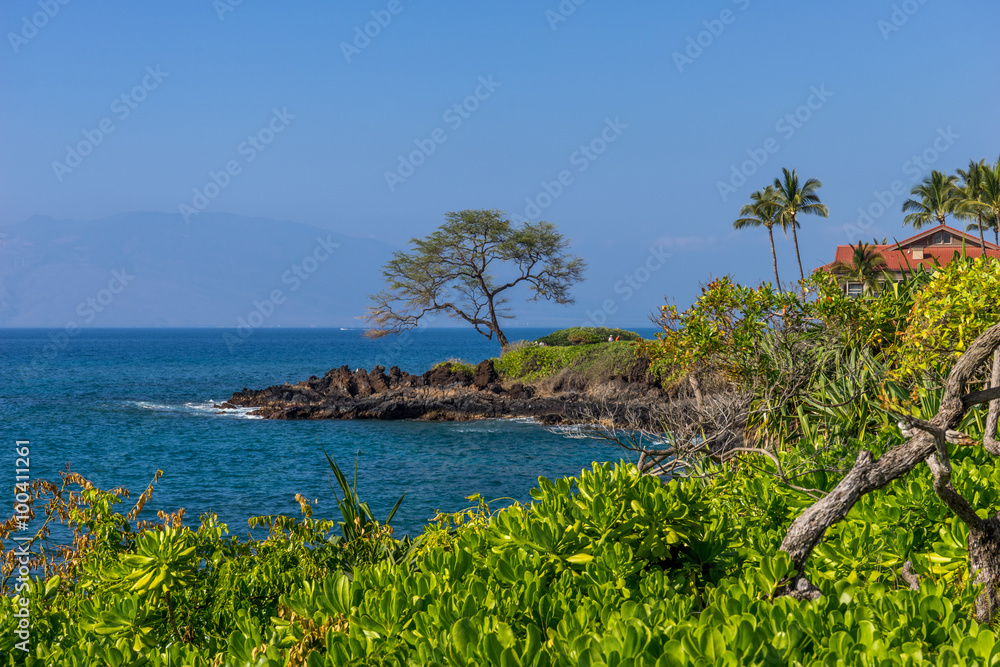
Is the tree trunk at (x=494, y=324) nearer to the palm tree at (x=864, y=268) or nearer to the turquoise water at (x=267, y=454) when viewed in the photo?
the turquoise water at (x=267, y=454)

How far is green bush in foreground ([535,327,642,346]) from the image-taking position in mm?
36250

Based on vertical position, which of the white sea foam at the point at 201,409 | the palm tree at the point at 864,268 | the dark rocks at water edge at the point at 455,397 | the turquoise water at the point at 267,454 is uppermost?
the palm tree at the point at 864,268

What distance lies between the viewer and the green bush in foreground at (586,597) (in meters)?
1.72

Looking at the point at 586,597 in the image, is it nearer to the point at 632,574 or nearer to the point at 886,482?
the point at 632,574

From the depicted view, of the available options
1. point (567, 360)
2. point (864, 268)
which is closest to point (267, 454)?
point (567, 360)

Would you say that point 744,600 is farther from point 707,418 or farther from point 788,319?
point 788,319

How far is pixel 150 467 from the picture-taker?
19.3m

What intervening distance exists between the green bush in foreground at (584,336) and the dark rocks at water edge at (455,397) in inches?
221

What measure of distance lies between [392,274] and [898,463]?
1486 inches

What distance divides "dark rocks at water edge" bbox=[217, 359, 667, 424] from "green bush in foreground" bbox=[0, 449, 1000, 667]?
68.6 feet

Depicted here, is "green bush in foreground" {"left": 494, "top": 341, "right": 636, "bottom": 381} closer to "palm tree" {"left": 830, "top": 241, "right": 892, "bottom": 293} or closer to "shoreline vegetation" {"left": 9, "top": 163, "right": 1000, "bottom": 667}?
"palm tree" {"left": 830, "top": 241, "right": 892, "bottom": 293}

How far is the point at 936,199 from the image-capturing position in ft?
152

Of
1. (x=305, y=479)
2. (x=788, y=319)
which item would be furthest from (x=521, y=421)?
(x=788, y=319)

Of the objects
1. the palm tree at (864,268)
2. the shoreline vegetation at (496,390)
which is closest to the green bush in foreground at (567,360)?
the shoreline vegetation at (496,390)
